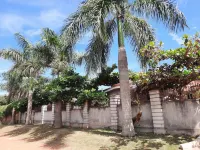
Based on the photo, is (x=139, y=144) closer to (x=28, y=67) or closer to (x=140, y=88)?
(x=140, y=88)

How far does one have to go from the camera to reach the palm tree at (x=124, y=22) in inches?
386

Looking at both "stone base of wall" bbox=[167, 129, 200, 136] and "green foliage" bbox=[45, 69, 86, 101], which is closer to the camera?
"stone base of wall" bbox=[167, 129, 200, 136]

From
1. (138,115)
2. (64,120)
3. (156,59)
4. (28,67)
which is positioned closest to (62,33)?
(156,59)

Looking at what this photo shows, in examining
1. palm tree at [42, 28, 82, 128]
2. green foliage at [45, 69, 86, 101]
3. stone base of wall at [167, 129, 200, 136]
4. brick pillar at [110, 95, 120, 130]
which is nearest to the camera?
stone base of wall at [167, 129, 200, 136]

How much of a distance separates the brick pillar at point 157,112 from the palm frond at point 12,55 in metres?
15.4

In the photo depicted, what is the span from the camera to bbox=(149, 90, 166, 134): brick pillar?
31.7 ft

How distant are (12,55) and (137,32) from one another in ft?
47.7

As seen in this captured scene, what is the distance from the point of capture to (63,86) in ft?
45.1

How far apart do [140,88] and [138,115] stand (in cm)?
158

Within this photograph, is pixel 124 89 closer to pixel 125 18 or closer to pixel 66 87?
pixel 125 18

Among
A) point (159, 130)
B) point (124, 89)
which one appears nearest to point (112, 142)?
point (159, 130)

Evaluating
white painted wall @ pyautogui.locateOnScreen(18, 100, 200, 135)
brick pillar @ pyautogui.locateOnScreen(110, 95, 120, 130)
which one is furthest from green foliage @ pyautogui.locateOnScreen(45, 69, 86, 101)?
white painted wall @ pyautogui.locateOnScreen(18, 100, 200, 135)

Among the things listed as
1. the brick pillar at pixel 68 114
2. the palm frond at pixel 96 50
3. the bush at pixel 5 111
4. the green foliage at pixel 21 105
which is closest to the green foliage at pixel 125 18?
the palm frond at pixel 96 50

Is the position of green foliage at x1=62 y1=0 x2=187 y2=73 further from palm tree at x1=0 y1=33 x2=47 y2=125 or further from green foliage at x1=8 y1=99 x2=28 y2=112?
green foliage at x1=8 y1=99 x2=28 y2=112
